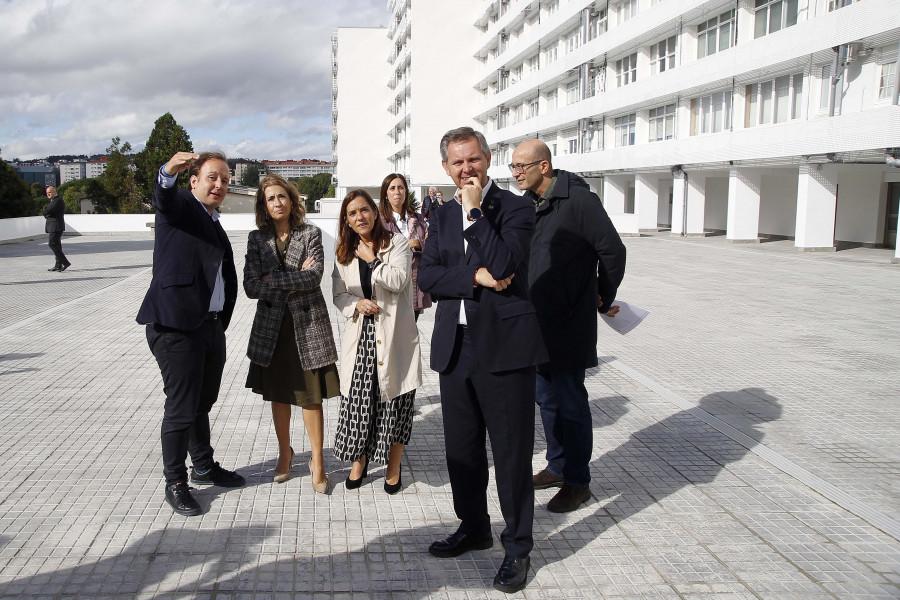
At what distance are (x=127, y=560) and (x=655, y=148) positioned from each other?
107 feet

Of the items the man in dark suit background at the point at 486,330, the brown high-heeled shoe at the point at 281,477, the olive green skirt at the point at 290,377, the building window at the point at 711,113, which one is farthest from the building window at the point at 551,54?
the man in dark suit background at the point at 486,330

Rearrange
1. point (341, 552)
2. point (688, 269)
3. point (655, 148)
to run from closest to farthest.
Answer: point (341, 552), point (688, 269), point (655, 148)

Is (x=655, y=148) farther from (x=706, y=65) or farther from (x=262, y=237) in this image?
(x=262, y=237)

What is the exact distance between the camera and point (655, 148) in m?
33.0

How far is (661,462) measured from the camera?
4.81 meters

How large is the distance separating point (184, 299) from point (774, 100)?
87.3 ft

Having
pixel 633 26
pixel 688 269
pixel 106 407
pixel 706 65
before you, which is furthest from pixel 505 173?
pixel 106 407

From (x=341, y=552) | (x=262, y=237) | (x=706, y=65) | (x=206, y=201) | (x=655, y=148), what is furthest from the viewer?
(x=655, y=148)

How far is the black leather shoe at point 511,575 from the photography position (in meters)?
3.15

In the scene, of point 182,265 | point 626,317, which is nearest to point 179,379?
point 182,265

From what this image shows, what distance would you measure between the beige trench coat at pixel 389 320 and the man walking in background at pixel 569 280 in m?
0.76

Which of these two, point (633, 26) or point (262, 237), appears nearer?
point (262, 237)

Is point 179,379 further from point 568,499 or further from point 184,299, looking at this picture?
point 568,499

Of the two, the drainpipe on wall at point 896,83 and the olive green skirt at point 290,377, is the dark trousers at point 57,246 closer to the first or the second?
the olive green skirt at point 290,377
